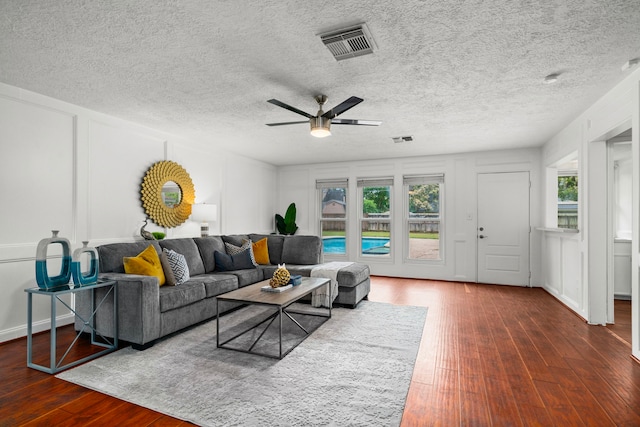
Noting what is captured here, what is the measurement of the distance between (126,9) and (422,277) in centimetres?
Answer: 618

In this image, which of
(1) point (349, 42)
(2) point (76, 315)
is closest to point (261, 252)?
(2) point (76, 315)

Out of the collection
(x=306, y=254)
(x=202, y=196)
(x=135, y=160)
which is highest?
(x=135, y=160)

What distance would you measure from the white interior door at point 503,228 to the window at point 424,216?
0.77m

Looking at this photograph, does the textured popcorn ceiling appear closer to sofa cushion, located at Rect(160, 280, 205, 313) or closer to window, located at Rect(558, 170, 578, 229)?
sofa cushion, located at Rect(160, 280, 205, 313)

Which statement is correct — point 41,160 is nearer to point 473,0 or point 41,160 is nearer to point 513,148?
point 473,0

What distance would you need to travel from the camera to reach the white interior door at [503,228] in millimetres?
5887

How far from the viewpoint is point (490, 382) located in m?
2.37

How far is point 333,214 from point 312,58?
5.08 meters

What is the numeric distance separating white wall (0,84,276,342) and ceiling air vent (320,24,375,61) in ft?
10.3

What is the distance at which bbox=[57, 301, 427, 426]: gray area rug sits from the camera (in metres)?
1.96

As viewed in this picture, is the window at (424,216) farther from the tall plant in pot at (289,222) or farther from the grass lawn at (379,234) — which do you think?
the tall plant in pot at (289,222)

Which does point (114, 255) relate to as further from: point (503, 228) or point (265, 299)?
point (503, 228)

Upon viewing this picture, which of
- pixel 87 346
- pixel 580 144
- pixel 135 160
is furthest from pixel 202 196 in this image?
pixel 580 144

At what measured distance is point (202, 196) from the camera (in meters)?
5.51
